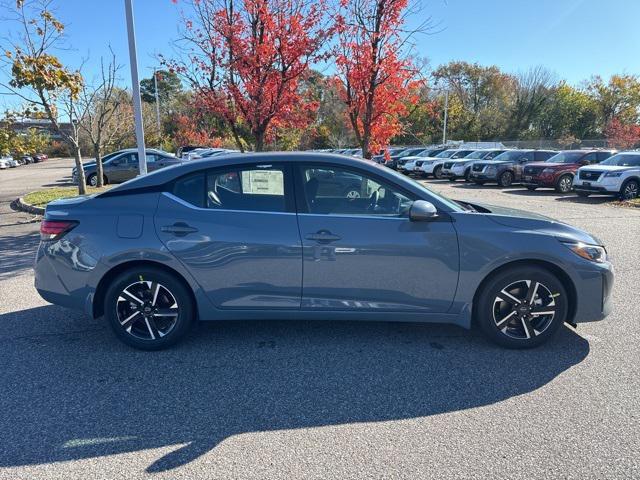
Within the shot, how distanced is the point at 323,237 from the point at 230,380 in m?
1.31

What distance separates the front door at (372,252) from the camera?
11.4 feet

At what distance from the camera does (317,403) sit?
296cm

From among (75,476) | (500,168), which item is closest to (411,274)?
(75,476)

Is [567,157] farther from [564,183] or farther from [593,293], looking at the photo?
[593,293]

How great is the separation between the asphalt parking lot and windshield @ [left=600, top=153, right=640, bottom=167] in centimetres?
1311

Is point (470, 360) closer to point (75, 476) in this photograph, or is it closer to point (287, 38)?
point (75, 476)

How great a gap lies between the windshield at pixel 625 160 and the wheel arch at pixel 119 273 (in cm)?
1599

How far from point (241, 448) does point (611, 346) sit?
3.30 meters

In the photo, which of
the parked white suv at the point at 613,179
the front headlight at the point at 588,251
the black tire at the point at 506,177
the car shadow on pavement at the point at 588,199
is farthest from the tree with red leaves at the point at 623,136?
A: the front headlight at the point at 588,251

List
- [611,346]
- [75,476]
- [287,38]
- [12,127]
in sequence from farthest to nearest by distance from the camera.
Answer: [12,127] < [287,38] < [611,346] < [75,476]

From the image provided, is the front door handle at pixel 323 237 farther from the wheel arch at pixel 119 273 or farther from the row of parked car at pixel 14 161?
the row of parked car at pixel 14 161

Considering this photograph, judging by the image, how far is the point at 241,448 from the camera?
99.6 inches

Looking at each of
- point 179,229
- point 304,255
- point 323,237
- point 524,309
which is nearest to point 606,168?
point 524,309

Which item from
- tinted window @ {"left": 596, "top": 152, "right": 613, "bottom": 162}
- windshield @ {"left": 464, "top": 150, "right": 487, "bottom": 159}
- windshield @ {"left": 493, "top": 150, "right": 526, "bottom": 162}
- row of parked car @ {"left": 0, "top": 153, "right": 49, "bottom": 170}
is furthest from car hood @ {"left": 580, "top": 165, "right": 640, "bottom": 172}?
row of parked car @ {"left": 0, "top": 153, "right": 49, "bottom": 170}
